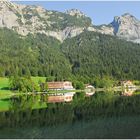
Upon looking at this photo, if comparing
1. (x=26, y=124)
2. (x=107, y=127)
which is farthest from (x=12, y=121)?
(x=107, y=127)

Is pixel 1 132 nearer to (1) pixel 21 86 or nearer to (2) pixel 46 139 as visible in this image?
(2) pixel 46 139

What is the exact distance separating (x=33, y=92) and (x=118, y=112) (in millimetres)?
109709

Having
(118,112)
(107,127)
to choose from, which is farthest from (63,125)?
(118,112)

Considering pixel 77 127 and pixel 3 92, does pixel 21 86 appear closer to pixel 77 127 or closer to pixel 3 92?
pixel 3 92

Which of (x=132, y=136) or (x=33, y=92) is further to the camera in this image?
(x=33, y=92)

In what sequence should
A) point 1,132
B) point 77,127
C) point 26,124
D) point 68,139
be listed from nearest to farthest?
1. point 68,139
2. point 1,132
3. point 77,127
4. point 26,124

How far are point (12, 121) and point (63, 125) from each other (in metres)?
11.3

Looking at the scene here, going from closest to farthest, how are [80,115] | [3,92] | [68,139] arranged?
[68,139] < [80,115] < [3,92]

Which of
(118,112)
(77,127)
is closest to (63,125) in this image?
(77,127)

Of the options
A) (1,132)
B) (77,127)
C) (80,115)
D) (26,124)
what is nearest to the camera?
(1,132)

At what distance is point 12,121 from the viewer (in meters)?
71.2

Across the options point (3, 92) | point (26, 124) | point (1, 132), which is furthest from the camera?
point (3, 92)

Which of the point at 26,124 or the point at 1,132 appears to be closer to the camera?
the point at 1,132

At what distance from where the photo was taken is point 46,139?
52.8m
